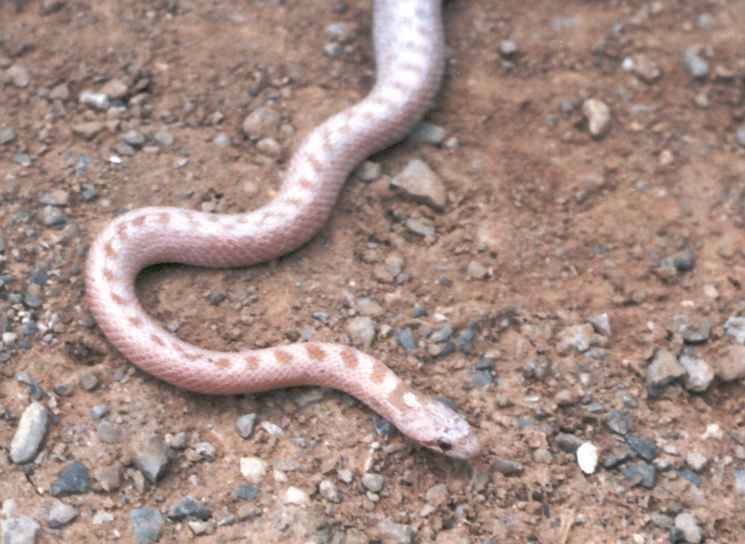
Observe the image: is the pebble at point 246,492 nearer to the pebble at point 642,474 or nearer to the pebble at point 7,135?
the pebble at point 642,474

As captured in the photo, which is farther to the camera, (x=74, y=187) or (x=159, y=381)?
(x=74, y=187)

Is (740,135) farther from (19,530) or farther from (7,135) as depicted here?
(19,530)

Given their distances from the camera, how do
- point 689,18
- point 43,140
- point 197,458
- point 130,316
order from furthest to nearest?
point 689,18 < point 43,140 < point 130,316 < point 197,458

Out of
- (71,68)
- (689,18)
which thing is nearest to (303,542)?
(71,68)

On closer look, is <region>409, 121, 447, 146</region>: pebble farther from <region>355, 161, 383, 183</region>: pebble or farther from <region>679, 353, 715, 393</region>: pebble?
<region>679, 353, 715, 393</region>: pebble

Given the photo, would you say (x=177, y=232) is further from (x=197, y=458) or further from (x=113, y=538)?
(x=113, y=538)
